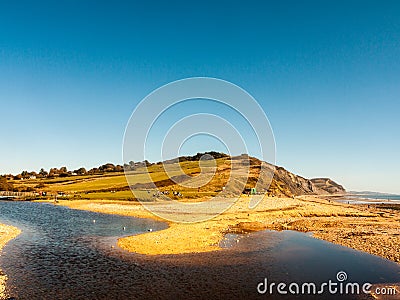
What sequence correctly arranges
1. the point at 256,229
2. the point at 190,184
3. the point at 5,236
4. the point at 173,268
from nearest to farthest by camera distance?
1. the point at 173,268
2. the point at 5,236
3. the point at 256,229
4. the point at 190,184

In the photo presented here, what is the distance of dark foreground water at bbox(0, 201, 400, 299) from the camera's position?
22.0 m

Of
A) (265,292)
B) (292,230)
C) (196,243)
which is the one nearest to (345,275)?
(265,292)

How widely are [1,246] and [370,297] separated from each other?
35811 millimetres

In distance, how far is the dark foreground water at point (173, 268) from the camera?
22.0m

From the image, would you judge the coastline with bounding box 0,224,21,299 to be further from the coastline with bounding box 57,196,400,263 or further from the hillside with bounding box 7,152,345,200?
the hillside with bounding box 7,152,345,200

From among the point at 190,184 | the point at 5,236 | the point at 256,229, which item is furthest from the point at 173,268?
the point at 190,184

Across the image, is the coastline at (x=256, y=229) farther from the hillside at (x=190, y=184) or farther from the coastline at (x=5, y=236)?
the hillside at (x=190, y=184)

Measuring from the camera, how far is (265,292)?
22359 millimetres

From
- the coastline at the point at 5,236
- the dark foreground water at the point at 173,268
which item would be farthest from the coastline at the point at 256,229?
the coastline at the point at 5,236

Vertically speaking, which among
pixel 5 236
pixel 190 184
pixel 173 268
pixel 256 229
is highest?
pixel 190 184

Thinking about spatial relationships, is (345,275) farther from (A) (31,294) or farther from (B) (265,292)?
(A) (31,294)

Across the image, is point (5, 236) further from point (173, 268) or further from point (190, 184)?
point (190, 184)

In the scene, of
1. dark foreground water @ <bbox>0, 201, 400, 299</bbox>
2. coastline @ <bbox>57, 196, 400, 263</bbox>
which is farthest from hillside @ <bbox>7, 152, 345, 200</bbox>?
dark foreground water @ <bbox>0, 201, 400, 299</bbox>

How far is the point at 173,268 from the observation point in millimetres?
27250
